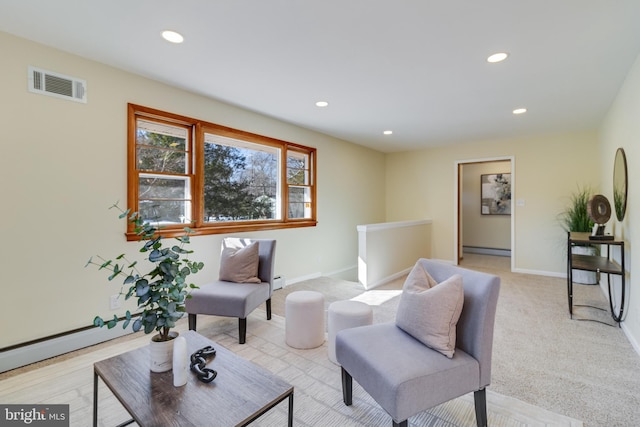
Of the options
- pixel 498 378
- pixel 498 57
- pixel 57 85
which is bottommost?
pixel 498 378

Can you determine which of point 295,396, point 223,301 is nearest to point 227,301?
point 223,301

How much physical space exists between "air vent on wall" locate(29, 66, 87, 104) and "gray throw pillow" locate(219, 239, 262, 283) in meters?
1.90

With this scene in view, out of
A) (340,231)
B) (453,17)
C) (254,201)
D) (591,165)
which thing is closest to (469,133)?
(591,165)

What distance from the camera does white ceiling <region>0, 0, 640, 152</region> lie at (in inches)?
75.5

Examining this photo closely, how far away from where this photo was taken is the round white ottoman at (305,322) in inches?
99.6

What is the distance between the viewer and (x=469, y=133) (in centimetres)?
506

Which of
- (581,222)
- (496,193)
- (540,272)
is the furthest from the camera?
(496,193)

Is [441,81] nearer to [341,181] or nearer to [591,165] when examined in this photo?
[341,181]

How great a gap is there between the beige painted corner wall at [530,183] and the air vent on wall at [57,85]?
5800 mm

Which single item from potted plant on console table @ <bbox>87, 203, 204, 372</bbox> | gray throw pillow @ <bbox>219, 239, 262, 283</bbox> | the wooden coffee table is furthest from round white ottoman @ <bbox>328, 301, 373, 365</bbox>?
potted plant on console table @ <bbox>87, 203, 204, 372</bbox>

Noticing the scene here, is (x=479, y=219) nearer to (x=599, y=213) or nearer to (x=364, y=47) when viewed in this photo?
(x=599, y=213)

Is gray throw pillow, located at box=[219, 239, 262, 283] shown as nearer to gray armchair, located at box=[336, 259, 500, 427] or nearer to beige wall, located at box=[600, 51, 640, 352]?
gray armchair, located at box=[336, 259, 500, 427]

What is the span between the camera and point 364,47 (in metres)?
2.36

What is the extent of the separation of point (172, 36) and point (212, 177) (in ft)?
5.44
